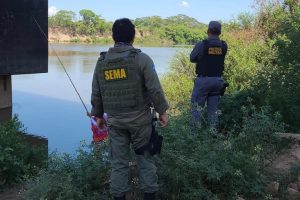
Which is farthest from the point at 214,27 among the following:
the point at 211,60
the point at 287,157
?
the point at 287,157

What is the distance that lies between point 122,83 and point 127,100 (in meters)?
0.14

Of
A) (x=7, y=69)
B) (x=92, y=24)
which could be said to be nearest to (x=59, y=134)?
(x=7, y=69)

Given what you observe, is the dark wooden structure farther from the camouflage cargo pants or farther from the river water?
the camouflage cargo pants

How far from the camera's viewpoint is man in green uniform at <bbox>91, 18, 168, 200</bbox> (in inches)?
151

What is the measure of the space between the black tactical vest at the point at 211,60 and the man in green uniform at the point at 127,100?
2.77 metres

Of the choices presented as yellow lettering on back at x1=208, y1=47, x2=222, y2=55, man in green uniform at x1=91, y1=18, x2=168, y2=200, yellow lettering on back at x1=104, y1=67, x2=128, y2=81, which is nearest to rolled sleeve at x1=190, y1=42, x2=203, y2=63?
yellow lettering on back at x1=208, y1=47, x2=222, y2=55

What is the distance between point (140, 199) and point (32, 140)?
7489mm

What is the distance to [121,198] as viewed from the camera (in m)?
4.00

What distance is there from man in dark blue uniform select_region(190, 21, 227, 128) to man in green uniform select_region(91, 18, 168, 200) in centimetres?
260

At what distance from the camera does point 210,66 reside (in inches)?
262

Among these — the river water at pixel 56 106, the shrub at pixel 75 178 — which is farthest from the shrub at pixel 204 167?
the river water at pixel 56 106

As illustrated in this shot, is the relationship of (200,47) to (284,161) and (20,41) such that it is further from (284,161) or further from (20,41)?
(20,41)

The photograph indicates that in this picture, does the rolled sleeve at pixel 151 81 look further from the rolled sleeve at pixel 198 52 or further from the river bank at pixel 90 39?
the river bank at pixel 90 39

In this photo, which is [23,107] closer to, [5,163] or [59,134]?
[59,134]
